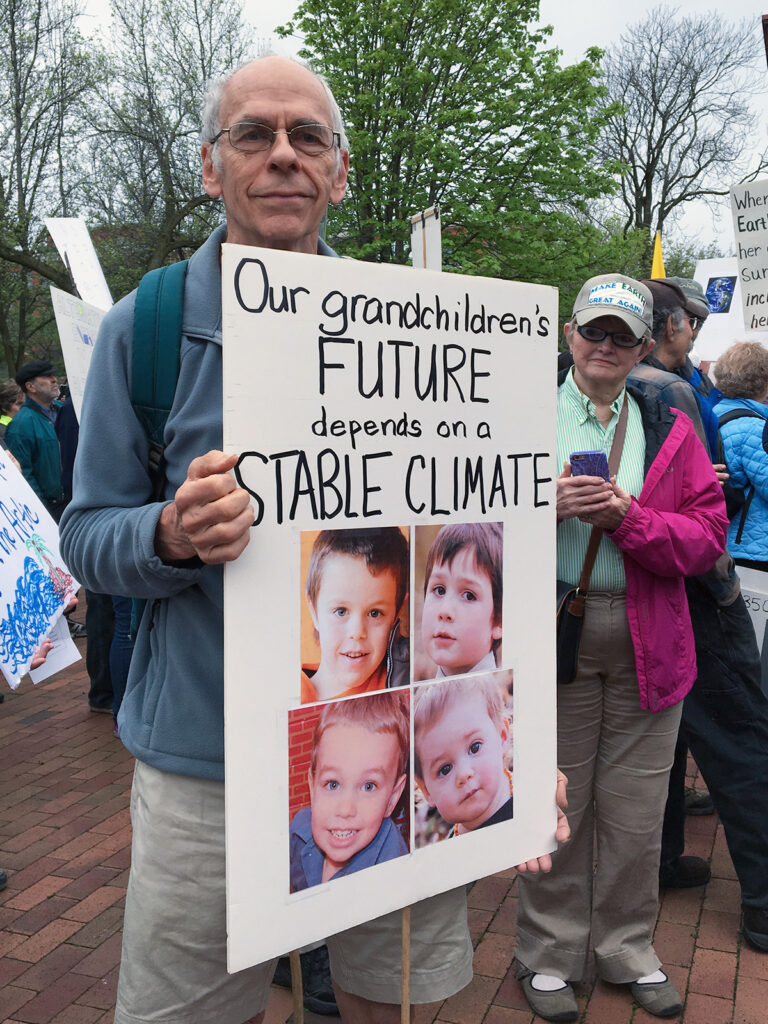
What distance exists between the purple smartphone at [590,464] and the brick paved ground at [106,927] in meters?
1.55

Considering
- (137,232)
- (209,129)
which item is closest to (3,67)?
(137,232)

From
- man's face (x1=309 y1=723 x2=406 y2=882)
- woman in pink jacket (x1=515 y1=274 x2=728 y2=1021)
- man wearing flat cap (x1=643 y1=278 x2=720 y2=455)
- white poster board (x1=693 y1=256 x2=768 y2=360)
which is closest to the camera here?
man's face (x1=309 y1=723 x2=406 y2=882)

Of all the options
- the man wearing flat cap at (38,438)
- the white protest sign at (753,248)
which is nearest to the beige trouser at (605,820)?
the white protest sign at (753,248)

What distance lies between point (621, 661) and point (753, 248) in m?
3.05

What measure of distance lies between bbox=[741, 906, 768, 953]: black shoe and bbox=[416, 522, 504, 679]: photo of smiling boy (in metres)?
2.08

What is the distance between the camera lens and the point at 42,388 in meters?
7.12

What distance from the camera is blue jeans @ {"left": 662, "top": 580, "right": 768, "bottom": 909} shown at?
9.98ft

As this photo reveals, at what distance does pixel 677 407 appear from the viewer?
9.27 ft

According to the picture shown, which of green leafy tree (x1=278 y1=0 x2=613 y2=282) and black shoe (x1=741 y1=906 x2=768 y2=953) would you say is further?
green leafy tree (x1=278 y1=0 x2=613 y2=282)

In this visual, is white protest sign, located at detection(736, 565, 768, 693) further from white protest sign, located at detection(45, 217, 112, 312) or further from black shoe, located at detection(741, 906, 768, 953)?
white protest sign, located at detection(45, 217, 112, 312)

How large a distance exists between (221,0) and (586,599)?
20937 mm

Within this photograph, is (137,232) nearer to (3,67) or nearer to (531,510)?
(3,67)

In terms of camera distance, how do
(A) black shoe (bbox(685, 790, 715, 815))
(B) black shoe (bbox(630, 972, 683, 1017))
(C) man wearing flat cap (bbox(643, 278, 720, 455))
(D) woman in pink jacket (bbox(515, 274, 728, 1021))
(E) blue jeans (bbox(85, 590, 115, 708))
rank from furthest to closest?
1. (E) blue jeans (bbox(85, 590, 115, 708))
2. (A) black shoe (bbox(685, 790, 715, 815))
3. (C) man wearing flat cap (bbox(643, 278, 720, 455))
4. (B) black shoe (bbox(630, 972, 683, 1017))
5. (D) woman in pink jacket (bbox(515, 274, 728, 1021))

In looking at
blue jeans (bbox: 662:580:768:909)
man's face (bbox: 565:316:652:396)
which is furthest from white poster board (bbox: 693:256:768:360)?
man's face (bbox: 565:316:652:396)
